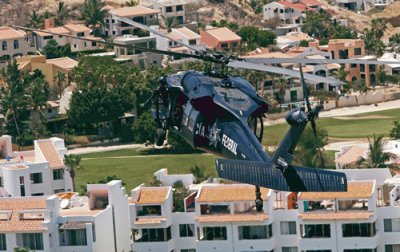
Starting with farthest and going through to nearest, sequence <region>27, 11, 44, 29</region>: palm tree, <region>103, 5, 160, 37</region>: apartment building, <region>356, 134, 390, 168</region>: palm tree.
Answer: <region>27, 11, 44, 29</region>: palm tree, <region>103, 5, 160, 37</region>: apartment building, <region>356, 134, 390, 168</region>: palm tree

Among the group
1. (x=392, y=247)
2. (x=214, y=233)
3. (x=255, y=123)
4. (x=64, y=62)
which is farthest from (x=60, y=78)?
(x=255, y=123)

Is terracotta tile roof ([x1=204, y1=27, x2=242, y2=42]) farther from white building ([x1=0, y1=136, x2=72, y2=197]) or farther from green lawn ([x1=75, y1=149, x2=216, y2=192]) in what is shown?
white building ([x1=0, y1=136, x2=72, y2=197])

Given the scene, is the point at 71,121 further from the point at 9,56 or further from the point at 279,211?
the point at 279,211

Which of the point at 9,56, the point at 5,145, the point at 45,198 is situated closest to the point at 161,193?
the point at 45,198

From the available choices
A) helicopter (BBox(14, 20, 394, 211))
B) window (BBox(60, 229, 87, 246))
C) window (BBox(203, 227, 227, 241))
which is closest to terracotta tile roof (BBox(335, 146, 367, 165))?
window (BBox(203, 227, 227, 241))

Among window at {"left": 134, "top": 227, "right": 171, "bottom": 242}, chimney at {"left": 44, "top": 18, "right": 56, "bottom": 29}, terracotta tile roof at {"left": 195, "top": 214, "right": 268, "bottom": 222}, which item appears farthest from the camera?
chimney at {"left": 44, "top": 18, "right": 56, "bottom": 29}

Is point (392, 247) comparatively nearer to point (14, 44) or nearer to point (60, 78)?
point (60, 78)

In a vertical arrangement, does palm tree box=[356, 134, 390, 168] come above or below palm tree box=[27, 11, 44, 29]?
below

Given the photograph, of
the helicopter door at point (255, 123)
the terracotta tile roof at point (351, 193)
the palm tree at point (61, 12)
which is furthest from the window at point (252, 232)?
the palm tree at point (61, 12)
